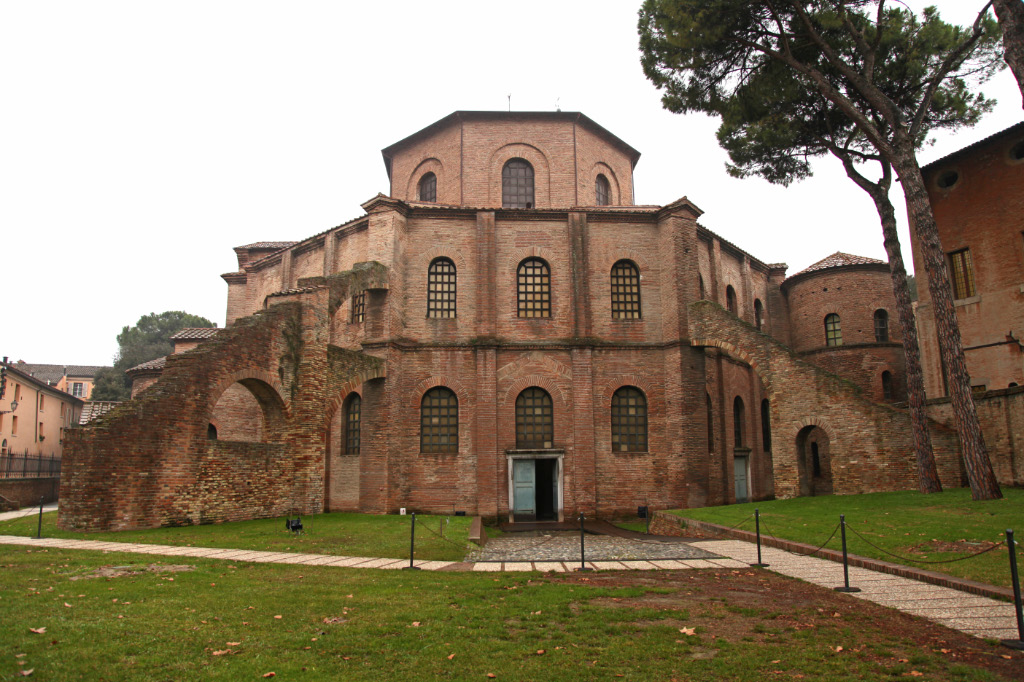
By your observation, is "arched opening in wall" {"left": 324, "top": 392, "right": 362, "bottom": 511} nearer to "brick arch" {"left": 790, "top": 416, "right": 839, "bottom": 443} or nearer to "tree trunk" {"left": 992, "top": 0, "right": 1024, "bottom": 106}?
"brick arch" {"left": 790, "top": 416, "right": 839, "bottom": 443}

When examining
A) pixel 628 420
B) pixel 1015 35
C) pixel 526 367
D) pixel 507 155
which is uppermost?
pixel 507 155

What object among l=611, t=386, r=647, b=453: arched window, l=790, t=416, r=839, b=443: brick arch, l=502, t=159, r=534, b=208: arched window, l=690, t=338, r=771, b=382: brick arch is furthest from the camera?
l=502, t=159, r=534, b=208: arched window

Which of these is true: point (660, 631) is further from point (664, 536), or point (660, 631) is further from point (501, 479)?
point (501, 479)

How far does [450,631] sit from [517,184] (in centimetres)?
2215

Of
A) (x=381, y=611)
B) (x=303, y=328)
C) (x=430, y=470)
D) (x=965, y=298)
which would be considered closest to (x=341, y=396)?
(x=303, y=328)

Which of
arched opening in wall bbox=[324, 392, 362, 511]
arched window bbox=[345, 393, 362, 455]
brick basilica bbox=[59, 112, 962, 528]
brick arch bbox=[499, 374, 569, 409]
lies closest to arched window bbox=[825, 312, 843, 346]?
brick basilica bbox=[59, 112, 962, 528]

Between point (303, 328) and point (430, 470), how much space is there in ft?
20.9

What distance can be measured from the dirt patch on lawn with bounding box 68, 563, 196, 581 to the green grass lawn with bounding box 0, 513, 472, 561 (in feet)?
8.35

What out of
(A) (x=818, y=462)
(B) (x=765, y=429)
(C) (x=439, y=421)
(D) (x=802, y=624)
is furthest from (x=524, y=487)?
(D) (x=802, y=624)

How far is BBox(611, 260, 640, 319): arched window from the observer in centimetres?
2356

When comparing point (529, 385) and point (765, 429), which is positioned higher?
point (529, 385)

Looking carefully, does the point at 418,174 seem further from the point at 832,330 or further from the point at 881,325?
the point at 881,325

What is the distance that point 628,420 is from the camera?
22719 mm

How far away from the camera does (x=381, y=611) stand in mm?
6906
